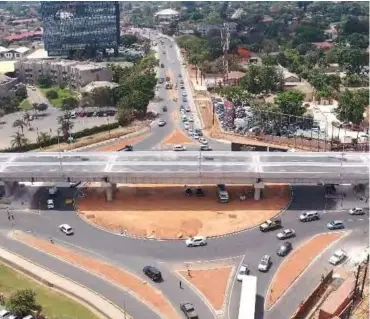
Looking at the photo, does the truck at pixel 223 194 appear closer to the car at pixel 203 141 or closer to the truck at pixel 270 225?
the truck at pixel 270 225

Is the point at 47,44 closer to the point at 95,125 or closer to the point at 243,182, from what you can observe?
the point at 95,125

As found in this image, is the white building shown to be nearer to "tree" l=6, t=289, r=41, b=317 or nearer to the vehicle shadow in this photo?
"tree" l=6, t=289, r=41, b=317

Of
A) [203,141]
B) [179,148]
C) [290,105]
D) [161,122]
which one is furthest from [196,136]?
[290,105]

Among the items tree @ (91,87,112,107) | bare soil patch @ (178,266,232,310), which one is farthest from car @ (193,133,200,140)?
bare soil patch @ (178,266,232,310)

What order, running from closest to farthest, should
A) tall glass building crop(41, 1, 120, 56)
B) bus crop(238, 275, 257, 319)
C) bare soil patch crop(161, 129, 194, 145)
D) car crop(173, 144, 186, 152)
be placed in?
bus crop(238, 275, 257, 319) < car crop(173, 144, 186, 152) < bare soil patch crop(161, 129, 194, 145) < tall glass building crop(41, 1, 120, 56)

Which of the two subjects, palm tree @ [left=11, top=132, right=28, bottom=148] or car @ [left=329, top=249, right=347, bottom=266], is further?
palm tree @ [left=11, top=132, right=28, bottom=148]

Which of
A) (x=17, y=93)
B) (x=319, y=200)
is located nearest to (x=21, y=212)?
(x=319, y=200)

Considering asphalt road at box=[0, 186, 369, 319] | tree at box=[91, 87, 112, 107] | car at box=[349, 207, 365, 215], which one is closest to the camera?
asphalt road at box=[0, 186, 369, 319]
